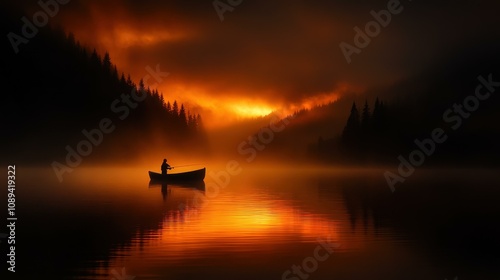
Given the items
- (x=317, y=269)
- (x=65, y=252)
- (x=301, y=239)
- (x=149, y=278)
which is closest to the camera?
(x=149, y=278)

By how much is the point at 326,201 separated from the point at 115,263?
30897mm

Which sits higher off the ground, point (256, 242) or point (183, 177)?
point (183, 177)

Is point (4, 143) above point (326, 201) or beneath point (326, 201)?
above

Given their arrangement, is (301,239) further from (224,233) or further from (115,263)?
(115,263)

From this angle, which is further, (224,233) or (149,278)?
(224,233)

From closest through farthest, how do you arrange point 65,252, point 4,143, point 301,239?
point 65,252
point 301,239
point 4,143

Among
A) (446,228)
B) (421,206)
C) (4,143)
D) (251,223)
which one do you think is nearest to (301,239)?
(251,223)

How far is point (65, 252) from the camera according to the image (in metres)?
22.8

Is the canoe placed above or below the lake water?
Answer: above

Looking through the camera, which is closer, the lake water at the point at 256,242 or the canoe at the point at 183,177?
the lake water at the point at 256,242

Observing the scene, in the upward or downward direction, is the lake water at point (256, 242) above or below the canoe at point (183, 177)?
below

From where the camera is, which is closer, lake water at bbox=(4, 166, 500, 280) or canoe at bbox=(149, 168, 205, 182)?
lake water at bbox=(4, 166, 500, 280)

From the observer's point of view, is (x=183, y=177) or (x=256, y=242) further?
(x=183, y=177)

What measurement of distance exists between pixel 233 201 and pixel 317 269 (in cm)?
2834
